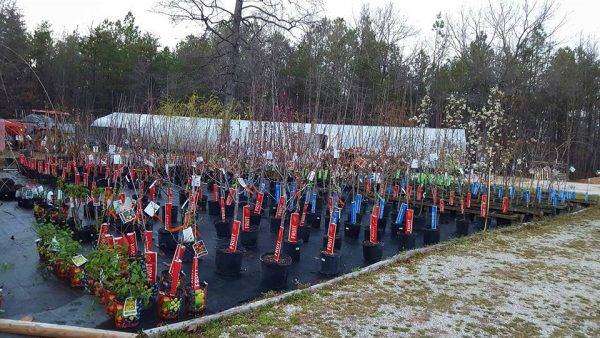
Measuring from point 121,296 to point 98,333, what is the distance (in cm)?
40

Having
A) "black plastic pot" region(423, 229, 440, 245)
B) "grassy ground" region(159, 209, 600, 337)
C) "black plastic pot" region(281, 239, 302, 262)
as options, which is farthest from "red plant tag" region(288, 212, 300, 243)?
"black plastic pot" region(423, 229, 440, 245)

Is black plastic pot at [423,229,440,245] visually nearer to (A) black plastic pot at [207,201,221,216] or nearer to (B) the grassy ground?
(B) the grassy ground

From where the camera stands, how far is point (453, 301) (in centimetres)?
467

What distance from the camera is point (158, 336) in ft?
11.3

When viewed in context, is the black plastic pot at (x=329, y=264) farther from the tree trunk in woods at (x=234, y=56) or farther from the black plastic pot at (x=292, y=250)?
the tree trunk in woods at (x=234, y=56)

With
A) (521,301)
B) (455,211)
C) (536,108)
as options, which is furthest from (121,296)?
(536,108)

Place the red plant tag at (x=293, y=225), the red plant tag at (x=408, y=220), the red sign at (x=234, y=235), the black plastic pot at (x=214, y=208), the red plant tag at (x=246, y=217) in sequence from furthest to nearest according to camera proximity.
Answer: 1. the black plastic pot at (x=214, y=208)
2. the red plant tag at (x=408, y=220)
3. the red plant tag at (x=246, y=217)
4. the red plant tag at (x=293, y=225)
5. the red sign at (x=234, y=235)

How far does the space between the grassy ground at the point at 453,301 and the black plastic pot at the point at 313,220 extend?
2.35 metres

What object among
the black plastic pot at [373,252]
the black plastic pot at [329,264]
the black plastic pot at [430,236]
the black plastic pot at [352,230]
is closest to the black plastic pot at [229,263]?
the black plastic pot at [329,264]

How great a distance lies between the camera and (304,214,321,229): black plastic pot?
8289mm

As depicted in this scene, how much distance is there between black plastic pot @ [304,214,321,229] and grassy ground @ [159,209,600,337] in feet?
7.70

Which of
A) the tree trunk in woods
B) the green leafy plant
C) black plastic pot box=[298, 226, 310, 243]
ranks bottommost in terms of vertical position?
black plastic pot box=[298, 226, 310, 243]

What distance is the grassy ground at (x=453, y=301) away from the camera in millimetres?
3873

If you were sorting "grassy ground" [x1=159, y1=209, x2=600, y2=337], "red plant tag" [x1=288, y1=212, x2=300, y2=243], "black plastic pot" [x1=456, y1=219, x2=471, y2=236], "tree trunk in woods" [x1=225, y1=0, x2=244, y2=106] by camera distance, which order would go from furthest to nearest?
"tree trunk in woods" [x1=225, y1=0, x2=244, y2=106], "black plastic pot" [x1=456, y1=219, x2=471, y2=236], "red plant tag" [x1=288, y1=212, x2=300, y2=243], "grassy ground" [x1=159, y1=209, x2=600, y2=337]
